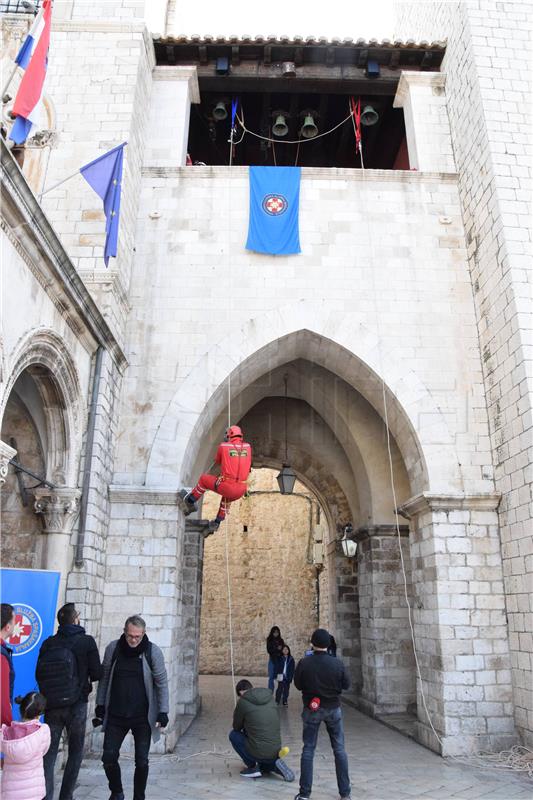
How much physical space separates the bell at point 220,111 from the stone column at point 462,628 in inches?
278

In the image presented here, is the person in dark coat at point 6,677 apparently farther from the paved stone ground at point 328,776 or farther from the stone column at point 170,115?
the stone column at point 170,115

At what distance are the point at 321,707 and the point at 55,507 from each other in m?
3.13

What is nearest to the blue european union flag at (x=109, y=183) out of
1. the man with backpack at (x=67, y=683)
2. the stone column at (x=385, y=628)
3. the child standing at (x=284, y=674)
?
the man with backpack at (x=67, y=683)

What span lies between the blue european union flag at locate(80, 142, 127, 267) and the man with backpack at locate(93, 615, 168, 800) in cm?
430

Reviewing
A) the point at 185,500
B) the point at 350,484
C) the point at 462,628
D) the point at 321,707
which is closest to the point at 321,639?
the point at 321,707

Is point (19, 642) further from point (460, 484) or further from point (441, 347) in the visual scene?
point (441, 347)

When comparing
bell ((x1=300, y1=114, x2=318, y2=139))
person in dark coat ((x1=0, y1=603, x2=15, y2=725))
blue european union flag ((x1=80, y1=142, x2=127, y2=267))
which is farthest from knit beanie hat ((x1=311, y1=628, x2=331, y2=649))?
bell ((x1=300, y1=114, x2=318, y2=139))

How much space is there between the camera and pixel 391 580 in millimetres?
9211

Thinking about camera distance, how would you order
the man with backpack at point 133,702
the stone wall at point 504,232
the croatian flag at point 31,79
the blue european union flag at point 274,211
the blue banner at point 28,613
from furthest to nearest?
the blue european union flag at point 274,211 < the stone wall at point 504,232 < the croatian flag at point 31,79 < the blue banner at point 28,613 < the man with backpack at point 133,702

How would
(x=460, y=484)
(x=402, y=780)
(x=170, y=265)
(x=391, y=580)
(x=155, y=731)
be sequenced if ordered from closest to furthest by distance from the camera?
(x=155, y=731)
(x=402, y=780)
(x=460, y=484)
(x=170, y=265)
(x=391, y=580)

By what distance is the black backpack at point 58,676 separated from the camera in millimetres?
4098

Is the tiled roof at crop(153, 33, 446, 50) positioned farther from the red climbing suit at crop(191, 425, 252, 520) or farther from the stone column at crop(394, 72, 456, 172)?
the red climbing suit at crop(191, 425, 252, 520)

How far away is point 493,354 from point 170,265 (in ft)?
14.4

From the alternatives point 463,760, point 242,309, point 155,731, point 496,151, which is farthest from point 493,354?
point 155,731
